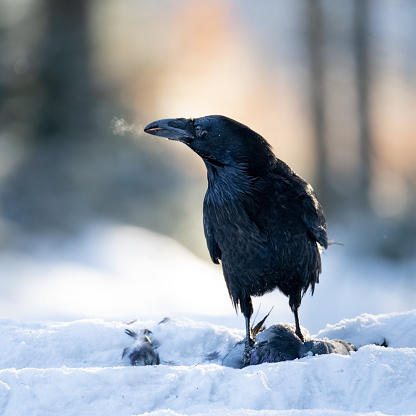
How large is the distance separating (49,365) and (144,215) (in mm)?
6467

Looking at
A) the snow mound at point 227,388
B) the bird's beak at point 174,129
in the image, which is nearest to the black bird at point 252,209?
the bird's beak at point 174,129

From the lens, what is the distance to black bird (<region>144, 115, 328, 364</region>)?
3.75 metres

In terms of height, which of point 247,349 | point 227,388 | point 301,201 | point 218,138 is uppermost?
point 218,138

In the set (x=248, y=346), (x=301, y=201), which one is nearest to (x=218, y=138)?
(x=301, y=201)

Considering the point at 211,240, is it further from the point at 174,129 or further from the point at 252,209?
the point at 174,129

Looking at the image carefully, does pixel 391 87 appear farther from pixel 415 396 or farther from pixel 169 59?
pixel 415 396

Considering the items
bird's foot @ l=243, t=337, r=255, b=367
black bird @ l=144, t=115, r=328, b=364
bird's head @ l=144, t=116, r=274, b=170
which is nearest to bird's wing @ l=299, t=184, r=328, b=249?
black bird @ l=144, t=115, r=328, b=364

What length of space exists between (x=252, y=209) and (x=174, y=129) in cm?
71

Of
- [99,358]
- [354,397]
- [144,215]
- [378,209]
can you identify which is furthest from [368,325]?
[378,209]

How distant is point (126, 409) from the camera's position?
8.85 feet

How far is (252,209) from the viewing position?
3740 mm

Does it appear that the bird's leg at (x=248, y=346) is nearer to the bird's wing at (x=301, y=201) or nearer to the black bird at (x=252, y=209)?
the black bird at (x=252, y=209)

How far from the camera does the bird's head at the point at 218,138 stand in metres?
3.74

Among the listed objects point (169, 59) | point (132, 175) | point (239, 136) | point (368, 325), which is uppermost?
point (169, 59)
